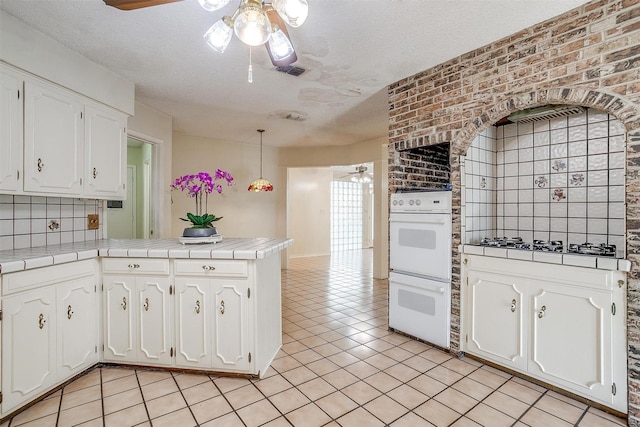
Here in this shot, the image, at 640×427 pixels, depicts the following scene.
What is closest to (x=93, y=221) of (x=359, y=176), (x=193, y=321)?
(x=193, y=321)

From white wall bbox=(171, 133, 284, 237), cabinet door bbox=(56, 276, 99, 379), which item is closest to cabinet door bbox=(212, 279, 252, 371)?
cabinet door bbox=(56, 276, 99, 379)

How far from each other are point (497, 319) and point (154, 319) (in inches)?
99.4

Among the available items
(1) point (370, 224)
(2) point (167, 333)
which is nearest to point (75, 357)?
(2) point (167, 333)

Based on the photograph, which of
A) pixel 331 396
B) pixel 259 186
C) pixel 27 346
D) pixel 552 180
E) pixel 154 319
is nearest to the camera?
pixel 27 346

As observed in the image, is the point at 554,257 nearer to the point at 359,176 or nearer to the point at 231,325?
the point at 231,325

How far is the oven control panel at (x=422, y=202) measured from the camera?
2.59 m

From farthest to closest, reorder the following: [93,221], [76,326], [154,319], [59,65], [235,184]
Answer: [235,184] → [93,221] → [59,65] → [154,319] → [76,326]

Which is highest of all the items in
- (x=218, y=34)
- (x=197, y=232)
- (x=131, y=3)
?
(x=131, y=3)

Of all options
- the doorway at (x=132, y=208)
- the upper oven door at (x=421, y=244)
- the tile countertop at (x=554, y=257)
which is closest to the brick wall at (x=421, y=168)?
the upper oven door at (x=421, y=244)

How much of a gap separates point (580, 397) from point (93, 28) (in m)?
4.05

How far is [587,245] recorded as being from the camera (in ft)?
6.77

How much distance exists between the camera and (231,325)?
2143mm

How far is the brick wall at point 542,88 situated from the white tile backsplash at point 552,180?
348mm

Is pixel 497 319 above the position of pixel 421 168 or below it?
below
